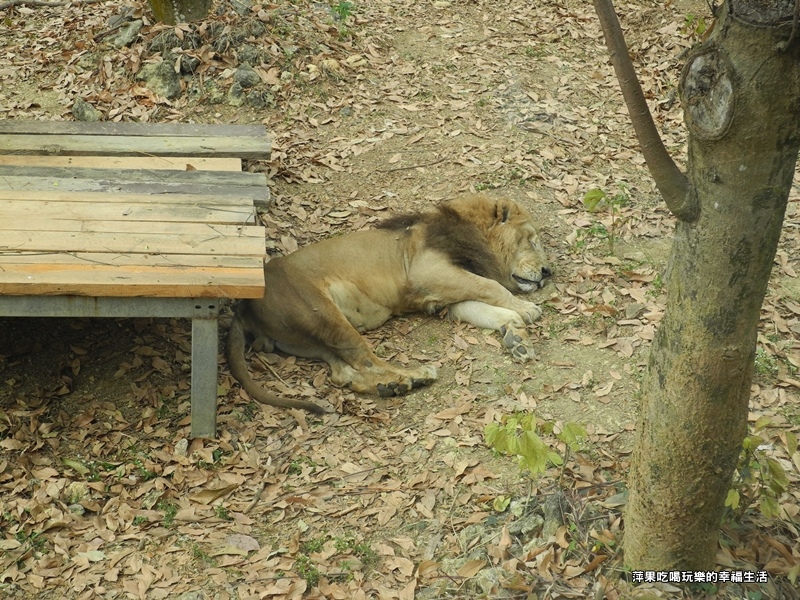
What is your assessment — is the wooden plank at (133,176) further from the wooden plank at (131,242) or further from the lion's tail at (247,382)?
the lion's tail at (247,382)

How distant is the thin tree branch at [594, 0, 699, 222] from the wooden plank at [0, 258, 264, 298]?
94.6 inches

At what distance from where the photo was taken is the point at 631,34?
10070mm

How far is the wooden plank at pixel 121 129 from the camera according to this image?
6.60 meters

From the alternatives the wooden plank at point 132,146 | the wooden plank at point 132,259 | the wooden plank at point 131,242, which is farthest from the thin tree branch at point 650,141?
the wooden plank at point 132,146

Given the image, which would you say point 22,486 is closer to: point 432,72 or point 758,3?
point 758,3

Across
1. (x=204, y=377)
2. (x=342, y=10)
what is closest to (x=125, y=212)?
(x=204, y=377)

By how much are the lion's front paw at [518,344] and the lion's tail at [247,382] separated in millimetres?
1298

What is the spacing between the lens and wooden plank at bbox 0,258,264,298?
14.6 ft

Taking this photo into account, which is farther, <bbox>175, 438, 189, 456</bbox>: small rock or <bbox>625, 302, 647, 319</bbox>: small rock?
<bbox>625, 302, 647, 319</bbox>: small rock

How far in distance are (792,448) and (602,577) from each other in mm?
963

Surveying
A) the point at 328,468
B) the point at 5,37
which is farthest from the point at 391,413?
the point at 5,37

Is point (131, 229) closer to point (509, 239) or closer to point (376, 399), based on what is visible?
point (376, 399)

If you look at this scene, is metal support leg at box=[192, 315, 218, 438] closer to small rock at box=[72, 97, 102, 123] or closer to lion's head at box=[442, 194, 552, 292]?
lion's head at box=[442, 194, 552, 292]

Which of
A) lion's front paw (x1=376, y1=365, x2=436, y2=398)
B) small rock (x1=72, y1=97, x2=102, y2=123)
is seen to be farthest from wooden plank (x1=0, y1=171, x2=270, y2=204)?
small rock (x1=72, y1=97, x2=102, y2=123)
